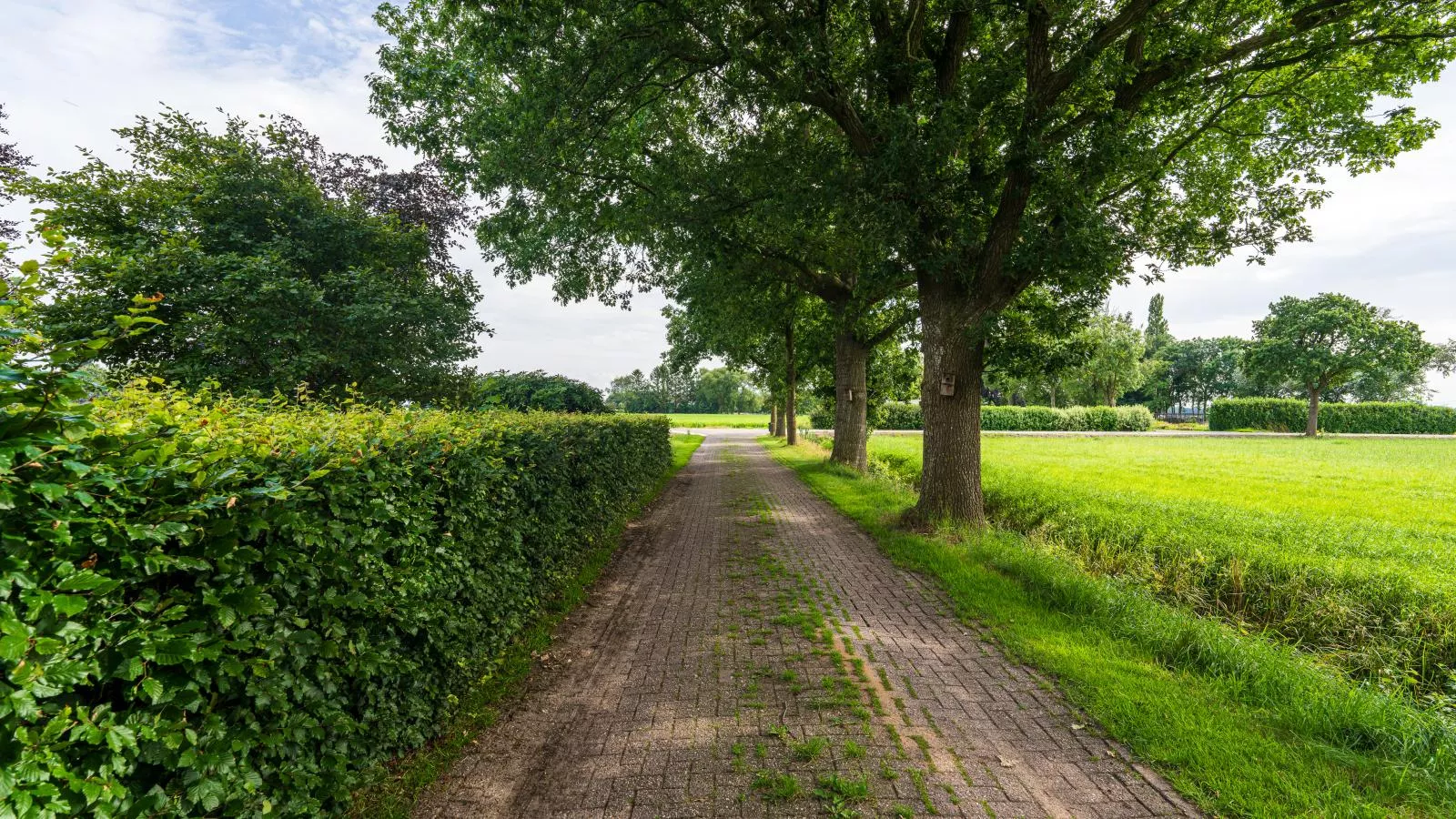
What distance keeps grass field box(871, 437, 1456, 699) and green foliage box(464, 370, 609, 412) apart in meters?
12.8

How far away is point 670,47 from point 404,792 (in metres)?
8.32

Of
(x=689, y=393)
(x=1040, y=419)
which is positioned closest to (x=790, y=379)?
(x=1040, y=419)

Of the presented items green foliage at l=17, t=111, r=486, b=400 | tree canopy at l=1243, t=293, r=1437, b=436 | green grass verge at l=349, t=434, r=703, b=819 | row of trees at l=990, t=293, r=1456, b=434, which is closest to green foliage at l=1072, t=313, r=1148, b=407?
→ row of trees at l=990, t=293, r=1456, b=434

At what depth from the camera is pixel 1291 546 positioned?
707 cm

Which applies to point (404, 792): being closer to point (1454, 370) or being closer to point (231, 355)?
point (231, 355)

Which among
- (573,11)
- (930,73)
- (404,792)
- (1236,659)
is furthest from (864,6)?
(404,792)

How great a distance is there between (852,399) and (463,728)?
13.9 metres

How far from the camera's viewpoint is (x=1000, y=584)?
603 centimetres

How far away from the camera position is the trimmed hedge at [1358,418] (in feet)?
139

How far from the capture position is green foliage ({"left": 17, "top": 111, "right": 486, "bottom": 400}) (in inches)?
490

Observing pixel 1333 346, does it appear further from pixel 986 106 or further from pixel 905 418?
pixel 986 106

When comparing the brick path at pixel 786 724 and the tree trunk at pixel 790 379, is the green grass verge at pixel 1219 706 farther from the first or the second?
the tree trunk at pixel 790 379

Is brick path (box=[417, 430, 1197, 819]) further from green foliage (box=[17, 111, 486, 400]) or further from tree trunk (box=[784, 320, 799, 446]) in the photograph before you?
tree trunk (box=[784, 320, 799, 446])

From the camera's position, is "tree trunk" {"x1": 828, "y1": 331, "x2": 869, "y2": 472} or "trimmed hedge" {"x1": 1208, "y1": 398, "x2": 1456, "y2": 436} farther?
"trimmed hedge" {"x1": 1208, "y1": 398, "x2": 1456, "y2": 436}
